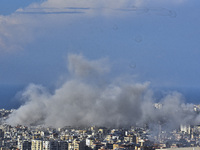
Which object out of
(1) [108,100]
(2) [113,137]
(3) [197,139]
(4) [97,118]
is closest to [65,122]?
(4) [97,118]

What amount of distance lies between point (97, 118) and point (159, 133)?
6142 millimetres

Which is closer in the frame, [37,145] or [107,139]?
[37,145]

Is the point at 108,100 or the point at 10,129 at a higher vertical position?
the point at 108,100

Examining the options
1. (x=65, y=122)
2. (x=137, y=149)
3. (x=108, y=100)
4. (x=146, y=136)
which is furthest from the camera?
(x=108, y=100)

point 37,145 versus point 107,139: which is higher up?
point 107,139

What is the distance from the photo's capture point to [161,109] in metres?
28.6

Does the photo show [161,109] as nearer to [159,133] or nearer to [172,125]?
[172,125]

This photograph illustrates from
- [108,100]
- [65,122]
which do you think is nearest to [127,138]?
[65,122]

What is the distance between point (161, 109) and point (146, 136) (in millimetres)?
9897

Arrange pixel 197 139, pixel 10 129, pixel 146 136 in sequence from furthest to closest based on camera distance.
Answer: pixel 10 129
pixel 146 136
pixel 197 139

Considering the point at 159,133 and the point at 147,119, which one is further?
the point at 147,119

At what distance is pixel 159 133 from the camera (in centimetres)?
1966

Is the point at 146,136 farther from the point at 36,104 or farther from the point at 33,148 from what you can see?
the point at 36,104

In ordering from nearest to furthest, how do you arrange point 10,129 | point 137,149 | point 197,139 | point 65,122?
point 137,149 → point 197,139 → point 10,129 → point 65,122
